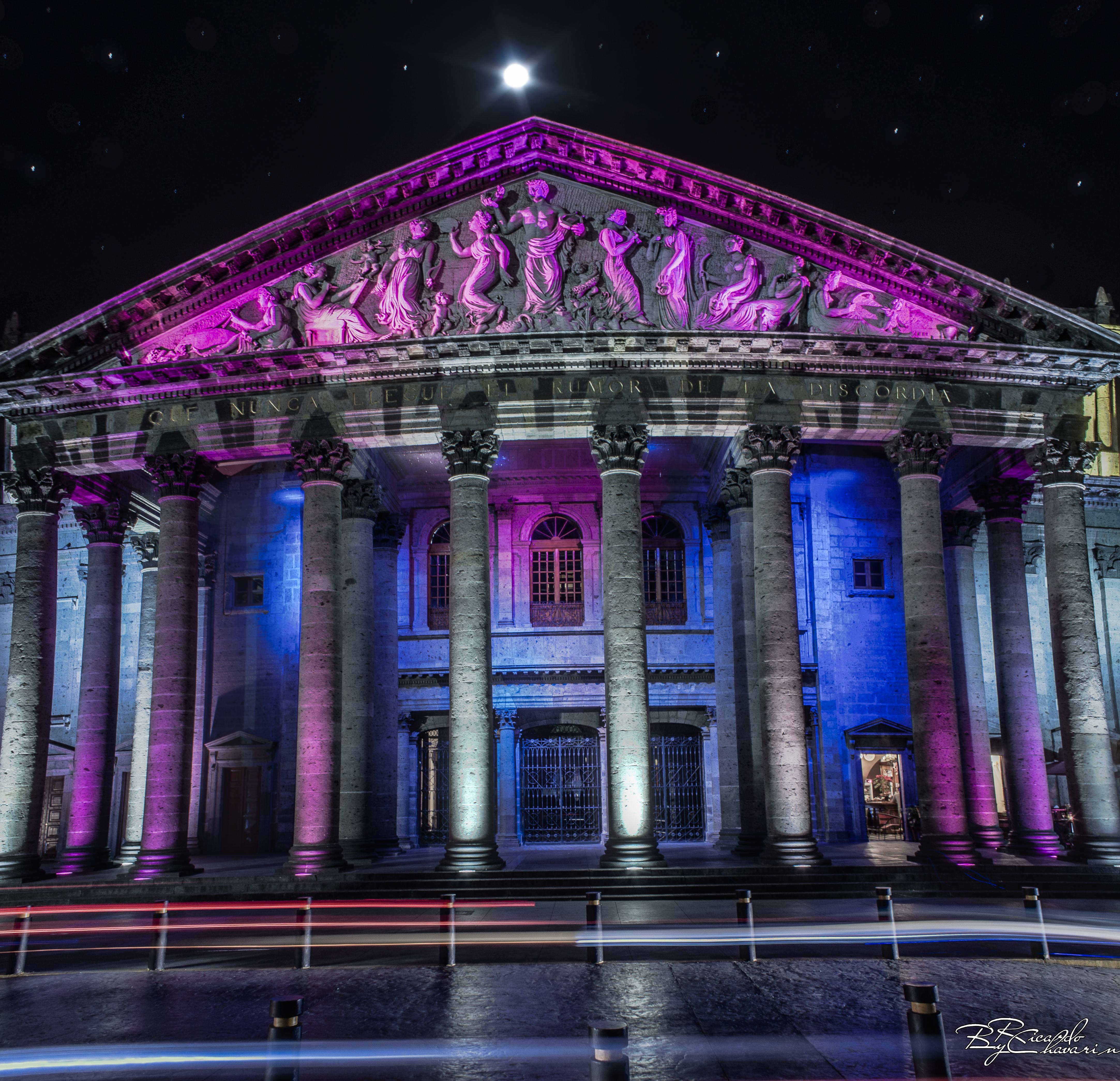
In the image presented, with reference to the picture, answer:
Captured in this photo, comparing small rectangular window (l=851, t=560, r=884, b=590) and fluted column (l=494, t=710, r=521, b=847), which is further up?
small rectangular window (l=851, t=560, r=884, b=590)

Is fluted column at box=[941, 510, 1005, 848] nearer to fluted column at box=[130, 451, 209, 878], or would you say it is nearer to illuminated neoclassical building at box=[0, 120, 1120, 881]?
illuminated neoclassical building at box=[0, 120, 1120, 881]

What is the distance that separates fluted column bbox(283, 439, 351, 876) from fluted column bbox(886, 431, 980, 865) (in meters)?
12.5

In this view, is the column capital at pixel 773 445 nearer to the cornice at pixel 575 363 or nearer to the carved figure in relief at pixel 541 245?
the cornice at pixel 575 363

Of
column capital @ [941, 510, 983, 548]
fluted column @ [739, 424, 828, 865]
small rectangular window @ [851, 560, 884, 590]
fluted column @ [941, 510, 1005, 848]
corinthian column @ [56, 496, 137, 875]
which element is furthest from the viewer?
small rectangular window @ [851, 560, 884, 590]

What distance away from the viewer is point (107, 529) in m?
25.8

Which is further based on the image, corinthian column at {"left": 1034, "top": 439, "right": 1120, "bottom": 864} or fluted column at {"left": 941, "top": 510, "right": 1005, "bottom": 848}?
fluted column at {"left": 941, "top": 510, "right": 1005, "bottom": 848}

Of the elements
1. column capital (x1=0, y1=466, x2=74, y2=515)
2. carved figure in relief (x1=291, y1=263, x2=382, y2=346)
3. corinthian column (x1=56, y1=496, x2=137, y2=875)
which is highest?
carved figure in relief (x1=291, y1=263, x2=382, y2=346)

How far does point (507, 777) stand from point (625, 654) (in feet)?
32.1

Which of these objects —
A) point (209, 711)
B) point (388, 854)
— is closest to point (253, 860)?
point (388, 854)

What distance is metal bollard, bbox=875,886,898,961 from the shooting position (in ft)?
40.9

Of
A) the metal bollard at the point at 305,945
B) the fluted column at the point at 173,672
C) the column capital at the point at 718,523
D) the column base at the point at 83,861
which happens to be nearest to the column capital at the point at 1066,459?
the column capital at the point at 718,523

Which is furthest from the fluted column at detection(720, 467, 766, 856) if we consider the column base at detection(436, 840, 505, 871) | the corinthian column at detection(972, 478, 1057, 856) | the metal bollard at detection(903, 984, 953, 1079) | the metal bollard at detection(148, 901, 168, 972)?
the metal bollard at detection(903, 984, 953, 1079)

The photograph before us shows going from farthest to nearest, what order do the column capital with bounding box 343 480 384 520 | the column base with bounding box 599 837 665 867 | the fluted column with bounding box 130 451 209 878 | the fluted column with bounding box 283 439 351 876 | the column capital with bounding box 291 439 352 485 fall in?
the column capital with bounding box 343 480 384 520
the column capital with bounding box 291 439 352 485
the fluted column with bounding box 130 451 209 878
the fluted column with bounding box 283 439 351 876
the column base with bounding box 599 837 665 867

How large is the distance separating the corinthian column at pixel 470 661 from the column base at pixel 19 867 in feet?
31.0
